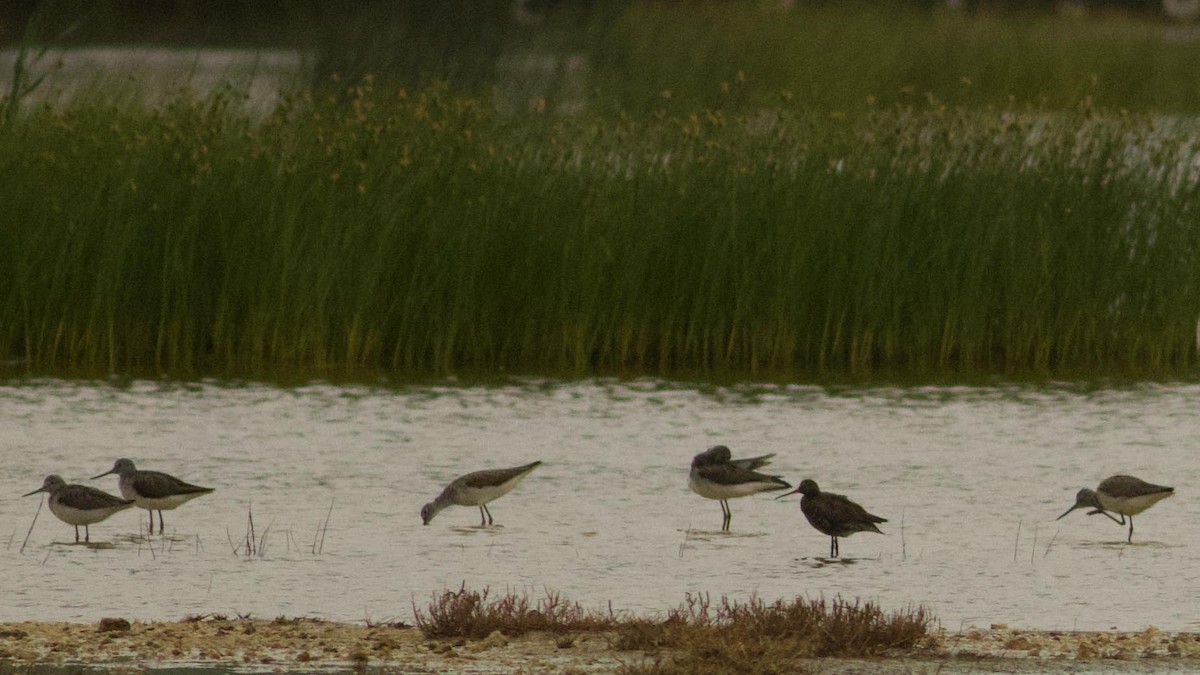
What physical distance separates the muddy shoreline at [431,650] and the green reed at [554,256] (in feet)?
22.0

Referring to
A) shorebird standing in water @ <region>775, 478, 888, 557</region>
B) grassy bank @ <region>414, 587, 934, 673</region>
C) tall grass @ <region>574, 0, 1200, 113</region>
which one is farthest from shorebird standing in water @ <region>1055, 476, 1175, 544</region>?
tall grass @ <region>574, 0, 1200, 113</region>

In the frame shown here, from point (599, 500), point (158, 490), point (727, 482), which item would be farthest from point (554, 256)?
point (158, 490)

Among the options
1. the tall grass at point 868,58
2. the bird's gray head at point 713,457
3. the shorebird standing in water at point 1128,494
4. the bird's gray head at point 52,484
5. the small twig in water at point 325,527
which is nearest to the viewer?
the small twig in water at point 325,527

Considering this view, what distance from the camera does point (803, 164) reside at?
46.5 feet

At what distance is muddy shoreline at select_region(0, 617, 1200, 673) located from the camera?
255 inches

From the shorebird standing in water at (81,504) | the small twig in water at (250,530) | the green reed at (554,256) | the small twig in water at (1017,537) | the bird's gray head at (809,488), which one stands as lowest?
the small twig in water at (250,530)

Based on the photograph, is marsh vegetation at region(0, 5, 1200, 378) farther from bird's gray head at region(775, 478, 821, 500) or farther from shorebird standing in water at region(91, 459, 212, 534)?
bird's gray head at region(775, 478, 821, 500)

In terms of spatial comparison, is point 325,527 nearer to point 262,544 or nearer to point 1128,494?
point 262,544

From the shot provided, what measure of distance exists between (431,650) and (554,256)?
23.5 feet

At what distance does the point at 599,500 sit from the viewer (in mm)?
9672

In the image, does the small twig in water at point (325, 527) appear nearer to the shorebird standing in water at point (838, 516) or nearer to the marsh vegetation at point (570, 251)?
the shorebird standing in water at point (838, 516)

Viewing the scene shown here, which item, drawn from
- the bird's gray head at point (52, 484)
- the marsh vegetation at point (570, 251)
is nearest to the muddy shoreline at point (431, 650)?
the bird's gray head at point (52, 484)

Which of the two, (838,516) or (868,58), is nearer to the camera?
(838,516)

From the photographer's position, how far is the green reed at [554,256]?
1361 centimetres
